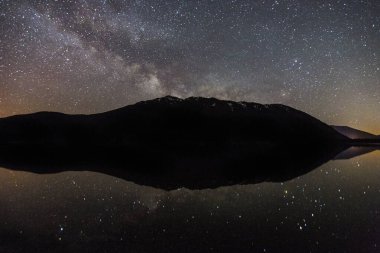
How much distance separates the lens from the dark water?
19.4ft

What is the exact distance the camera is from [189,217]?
812 centimetres

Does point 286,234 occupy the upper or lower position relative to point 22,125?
lower

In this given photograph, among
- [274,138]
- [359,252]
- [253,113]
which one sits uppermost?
[253,113]

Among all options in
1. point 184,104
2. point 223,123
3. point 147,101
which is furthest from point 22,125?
point 223,123

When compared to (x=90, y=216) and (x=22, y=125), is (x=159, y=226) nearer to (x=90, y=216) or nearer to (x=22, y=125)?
(x=90, y=216)

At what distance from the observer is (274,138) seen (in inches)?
3526

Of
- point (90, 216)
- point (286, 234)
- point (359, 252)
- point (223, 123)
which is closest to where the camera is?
point (359, 252)

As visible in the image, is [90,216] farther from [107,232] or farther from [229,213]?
[229,213]

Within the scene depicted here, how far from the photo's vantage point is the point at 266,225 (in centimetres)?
734

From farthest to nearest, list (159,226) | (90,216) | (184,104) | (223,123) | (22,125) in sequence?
(184,104) < (223,123) < (22,125) < (90,216) < (159,226)

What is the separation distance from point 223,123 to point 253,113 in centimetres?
1529

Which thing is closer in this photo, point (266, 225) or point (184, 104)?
point (266, 225)

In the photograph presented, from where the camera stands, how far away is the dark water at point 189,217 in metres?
5.92

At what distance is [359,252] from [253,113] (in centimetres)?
10406
